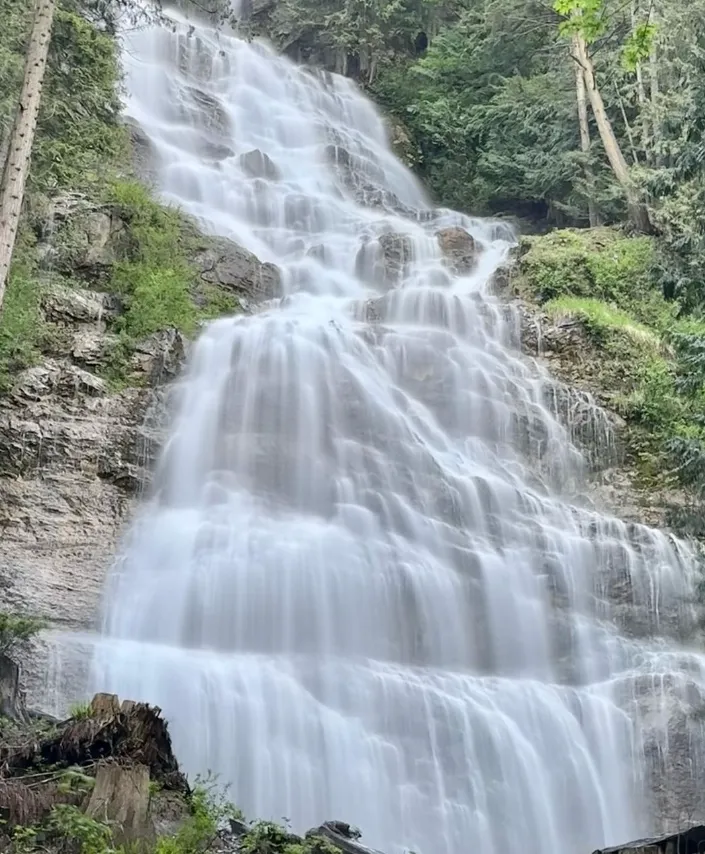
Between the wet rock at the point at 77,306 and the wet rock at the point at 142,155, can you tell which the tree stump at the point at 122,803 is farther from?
the wet rock at the point at 142,155

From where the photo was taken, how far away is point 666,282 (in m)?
11.8

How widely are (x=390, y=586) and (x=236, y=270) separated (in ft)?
30.4

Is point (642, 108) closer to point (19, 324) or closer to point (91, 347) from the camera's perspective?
point (91, 347)

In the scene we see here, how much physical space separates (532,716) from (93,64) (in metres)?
16.6

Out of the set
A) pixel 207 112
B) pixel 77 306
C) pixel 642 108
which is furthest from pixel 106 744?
pixel 207 112

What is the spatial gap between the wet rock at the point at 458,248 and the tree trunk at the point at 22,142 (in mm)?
12348

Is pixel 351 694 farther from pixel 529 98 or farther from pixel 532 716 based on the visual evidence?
pixel 529 98

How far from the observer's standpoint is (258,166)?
2558cm

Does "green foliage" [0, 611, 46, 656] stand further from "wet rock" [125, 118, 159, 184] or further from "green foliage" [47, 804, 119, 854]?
"wet rock" [125, 118, 159, 184]

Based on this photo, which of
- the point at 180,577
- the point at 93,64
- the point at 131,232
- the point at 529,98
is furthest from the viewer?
the point at 529,98

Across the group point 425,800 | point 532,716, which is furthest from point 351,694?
point 532,716

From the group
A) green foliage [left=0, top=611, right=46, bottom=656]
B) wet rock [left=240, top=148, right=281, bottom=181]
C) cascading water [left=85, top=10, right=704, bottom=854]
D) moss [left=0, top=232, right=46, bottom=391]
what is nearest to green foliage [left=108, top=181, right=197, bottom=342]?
cascading water [left=85, top=10, right=704, bottom=854]

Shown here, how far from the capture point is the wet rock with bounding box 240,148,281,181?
83.1ft

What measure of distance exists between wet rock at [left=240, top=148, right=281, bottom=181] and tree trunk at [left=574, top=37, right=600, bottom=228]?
8.10 meters
